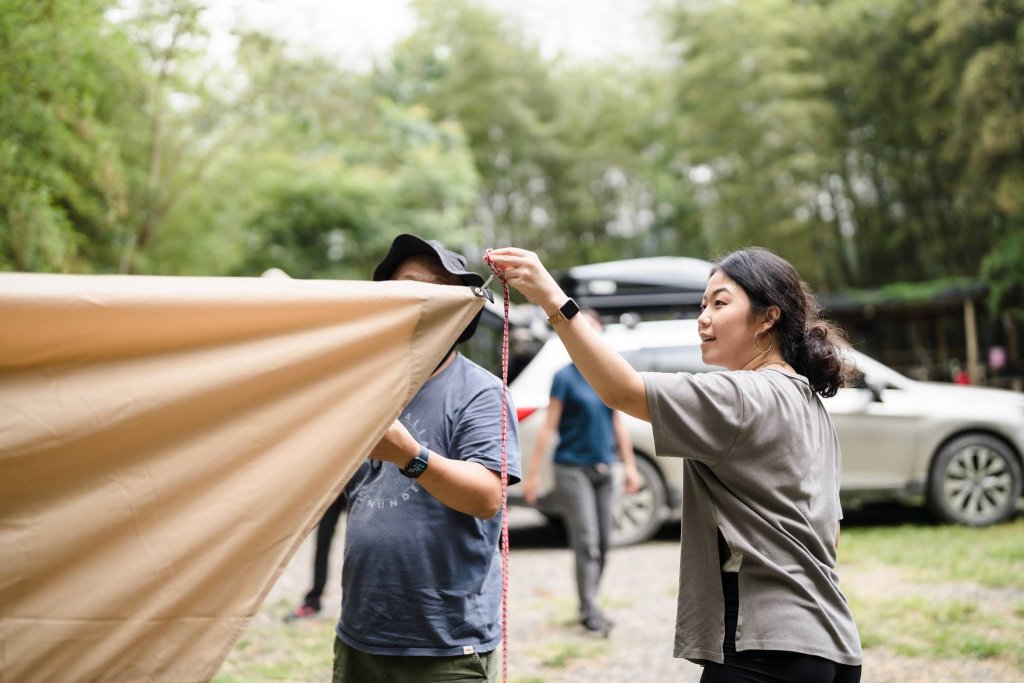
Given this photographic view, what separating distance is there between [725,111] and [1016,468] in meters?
13.3

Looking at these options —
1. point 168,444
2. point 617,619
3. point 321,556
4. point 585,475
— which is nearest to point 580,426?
point 585,475

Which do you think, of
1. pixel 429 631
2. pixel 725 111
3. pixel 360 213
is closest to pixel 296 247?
pixel 360 213

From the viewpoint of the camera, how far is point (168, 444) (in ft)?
6.15

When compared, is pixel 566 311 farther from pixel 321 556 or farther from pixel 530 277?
pixel 321 556

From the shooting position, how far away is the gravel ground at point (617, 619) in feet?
15.7

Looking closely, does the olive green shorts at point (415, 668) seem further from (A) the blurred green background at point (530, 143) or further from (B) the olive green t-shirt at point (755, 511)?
(A) the blurred green background at point (530, 143)

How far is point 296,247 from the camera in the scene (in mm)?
16812

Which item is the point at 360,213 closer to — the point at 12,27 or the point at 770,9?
the point at 770,9

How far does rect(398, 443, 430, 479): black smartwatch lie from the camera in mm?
2156

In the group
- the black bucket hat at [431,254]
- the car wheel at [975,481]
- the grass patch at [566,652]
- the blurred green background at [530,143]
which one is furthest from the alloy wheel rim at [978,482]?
the black bucket hat at [431,254]

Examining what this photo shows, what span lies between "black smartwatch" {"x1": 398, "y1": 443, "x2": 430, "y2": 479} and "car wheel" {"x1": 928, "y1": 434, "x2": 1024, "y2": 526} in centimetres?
726

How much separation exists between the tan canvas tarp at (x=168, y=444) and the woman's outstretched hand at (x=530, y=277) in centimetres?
22

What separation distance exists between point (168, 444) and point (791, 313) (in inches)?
56.4

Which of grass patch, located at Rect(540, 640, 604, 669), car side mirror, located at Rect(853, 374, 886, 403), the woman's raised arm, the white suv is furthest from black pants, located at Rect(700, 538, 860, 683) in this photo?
car side mirror, located at Rect(853, 374, 886, 403)
